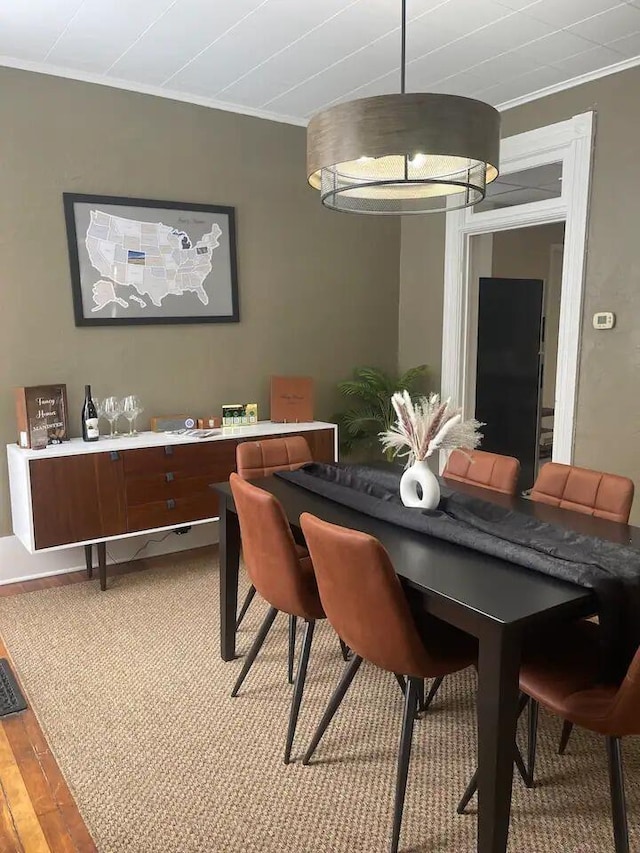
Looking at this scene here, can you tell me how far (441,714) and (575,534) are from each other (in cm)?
92

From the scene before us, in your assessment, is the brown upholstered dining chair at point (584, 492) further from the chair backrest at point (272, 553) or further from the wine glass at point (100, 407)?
the wine glass at point (100, 407)

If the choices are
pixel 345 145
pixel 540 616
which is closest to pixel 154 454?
pixel 345 145

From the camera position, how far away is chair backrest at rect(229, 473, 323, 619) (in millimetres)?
2168

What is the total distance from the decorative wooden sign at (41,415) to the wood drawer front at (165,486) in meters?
0.49

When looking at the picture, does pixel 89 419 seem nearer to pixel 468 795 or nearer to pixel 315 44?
pixel 315 44

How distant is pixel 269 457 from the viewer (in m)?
3.09

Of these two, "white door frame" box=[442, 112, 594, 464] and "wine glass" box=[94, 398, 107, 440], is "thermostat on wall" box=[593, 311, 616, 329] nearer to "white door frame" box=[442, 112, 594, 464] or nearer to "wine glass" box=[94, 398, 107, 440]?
"white door frame" box=[442, 112, 594, 464]

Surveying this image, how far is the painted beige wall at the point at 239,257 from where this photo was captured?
3.53 metres

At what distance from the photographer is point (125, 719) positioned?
8.02 ft

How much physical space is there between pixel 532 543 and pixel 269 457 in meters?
1.44

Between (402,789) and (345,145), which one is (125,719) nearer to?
(402,789)

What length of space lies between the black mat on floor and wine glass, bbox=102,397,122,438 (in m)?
1.42

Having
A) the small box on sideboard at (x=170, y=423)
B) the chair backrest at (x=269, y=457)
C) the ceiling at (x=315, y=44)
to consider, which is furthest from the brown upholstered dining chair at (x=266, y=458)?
the ceiling at (x=315, y=44)

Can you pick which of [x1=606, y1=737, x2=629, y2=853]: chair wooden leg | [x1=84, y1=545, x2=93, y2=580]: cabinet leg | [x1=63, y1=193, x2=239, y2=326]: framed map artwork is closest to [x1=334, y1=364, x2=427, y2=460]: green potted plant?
[x1=63, y1=193, x2=239, y2=326]: framed map artwork
